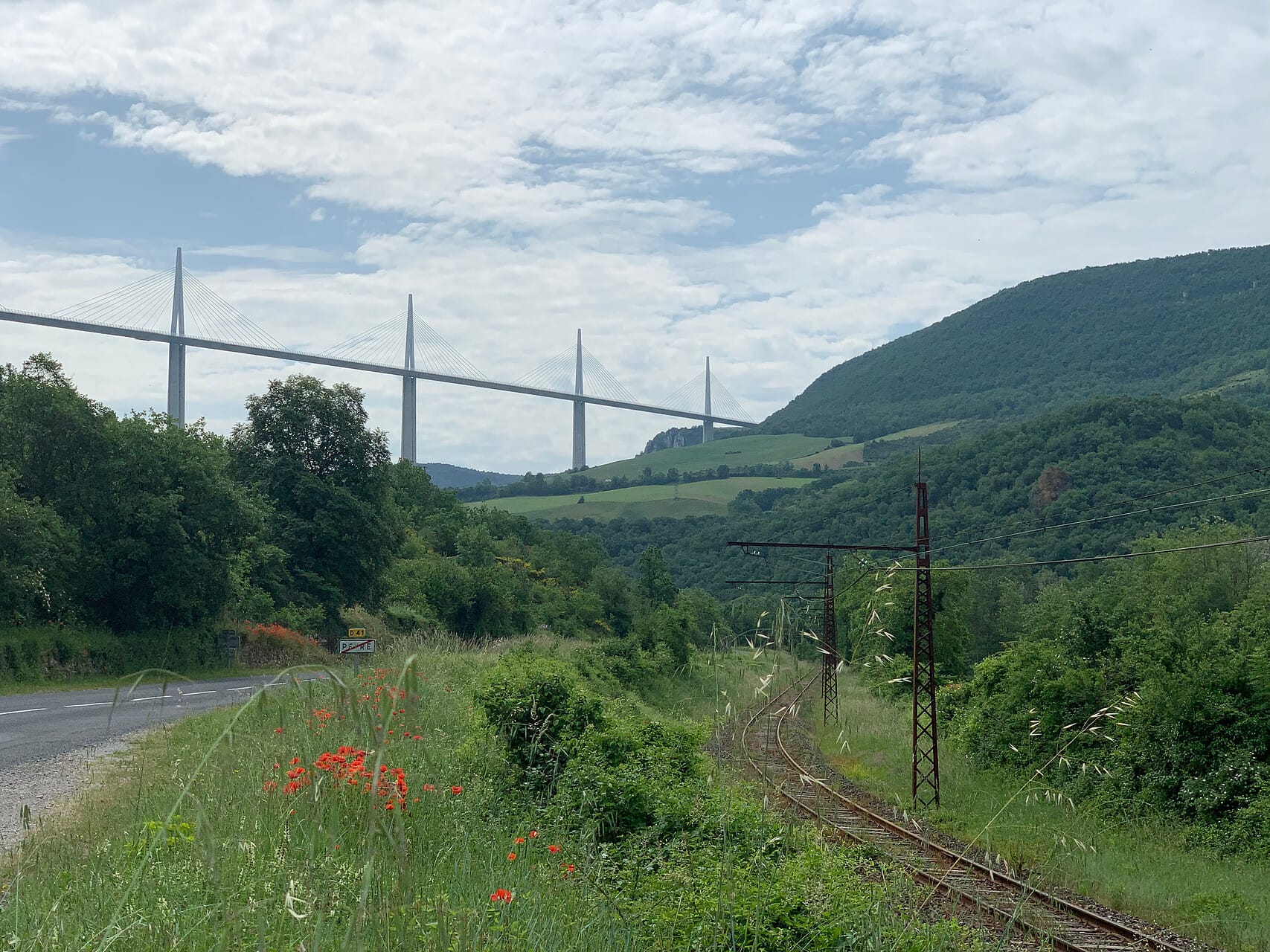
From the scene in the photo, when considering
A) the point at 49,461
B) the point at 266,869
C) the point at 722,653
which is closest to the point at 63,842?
the point at 266,869

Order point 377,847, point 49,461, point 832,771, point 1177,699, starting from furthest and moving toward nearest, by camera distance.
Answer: point 49,461 < point 832,771 < point 1177,699 < point 377,847

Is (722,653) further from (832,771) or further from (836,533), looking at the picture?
(836,533)

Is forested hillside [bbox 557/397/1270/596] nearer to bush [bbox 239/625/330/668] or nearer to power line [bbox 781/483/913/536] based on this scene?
power line [bbox 781/483/913/536]

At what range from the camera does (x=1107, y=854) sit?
1484 cm

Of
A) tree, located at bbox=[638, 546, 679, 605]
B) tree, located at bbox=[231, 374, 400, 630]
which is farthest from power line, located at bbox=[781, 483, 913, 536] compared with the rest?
tree, located at bbox=[231, 374, 400, 630]

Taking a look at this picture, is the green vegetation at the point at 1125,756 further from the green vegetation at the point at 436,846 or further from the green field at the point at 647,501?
the green field at the point at 647,501

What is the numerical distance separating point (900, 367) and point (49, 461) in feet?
587

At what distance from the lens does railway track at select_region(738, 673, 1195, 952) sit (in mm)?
7012

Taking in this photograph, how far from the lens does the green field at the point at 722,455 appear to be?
145 metres

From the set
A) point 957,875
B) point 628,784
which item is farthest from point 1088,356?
point 628,784

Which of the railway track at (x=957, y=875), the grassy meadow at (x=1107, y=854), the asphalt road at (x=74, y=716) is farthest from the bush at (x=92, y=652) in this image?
the grassy meadow at (x=1107, y=854)

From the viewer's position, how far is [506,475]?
192250mm

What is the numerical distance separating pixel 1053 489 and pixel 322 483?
4740cm

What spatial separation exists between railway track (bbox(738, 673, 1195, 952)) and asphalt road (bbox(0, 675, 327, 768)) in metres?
6.28
